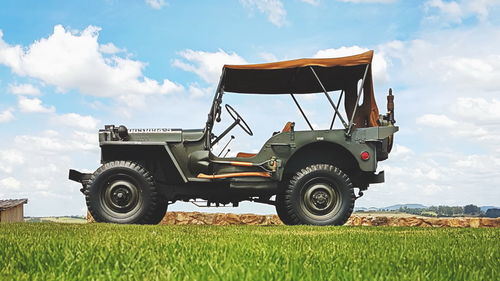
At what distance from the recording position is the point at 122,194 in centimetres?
905

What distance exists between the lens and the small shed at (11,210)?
21.0 metres

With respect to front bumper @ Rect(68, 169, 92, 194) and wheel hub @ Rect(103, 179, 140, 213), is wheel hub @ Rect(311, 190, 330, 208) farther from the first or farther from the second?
front bumper @ Rect(68, 169, 92, 194)

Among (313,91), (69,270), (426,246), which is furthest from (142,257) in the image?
(313,91)

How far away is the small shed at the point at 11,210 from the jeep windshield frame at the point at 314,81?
13.2 metres

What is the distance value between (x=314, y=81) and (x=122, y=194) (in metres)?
3.62

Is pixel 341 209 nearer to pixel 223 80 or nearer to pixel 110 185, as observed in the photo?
Result: pixel 223 80

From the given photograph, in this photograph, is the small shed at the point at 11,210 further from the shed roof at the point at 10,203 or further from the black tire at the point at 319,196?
the black tire at the point at 319,196

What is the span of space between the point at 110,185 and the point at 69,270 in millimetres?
5956

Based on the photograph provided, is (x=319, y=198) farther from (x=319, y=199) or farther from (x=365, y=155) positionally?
(x=365, y=155)

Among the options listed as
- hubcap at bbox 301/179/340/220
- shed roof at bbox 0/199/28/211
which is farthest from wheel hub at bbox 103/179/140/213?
shed roof at bbox 0/199/28/211

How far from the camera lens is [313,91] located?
10148 millimetres

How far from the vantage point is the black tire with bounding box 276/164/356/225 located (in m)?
8.92

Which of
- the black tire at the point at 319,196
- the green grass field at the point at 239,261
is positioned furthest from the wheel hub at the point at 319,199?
the green grass field at the point at 239,261

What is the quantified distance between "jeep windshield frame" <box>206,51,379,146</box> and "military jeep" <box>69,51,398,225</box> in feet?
0.06
